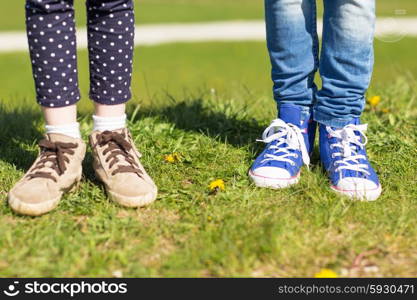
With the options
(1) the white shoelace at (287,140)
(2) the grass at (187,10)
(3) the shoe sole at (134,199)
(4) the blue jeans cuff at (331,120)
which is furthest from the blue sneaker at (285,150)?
(2) the grass at (187,10)

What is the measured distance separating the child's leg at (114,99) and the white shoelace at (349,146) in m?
0.73

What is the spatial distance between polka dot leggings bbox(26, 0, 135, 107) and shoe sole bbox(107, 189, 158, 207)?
37 centimetres

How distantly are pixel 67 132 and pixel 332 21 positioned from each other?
1.08 m

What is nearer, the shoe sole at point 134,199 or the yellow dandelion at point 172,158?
the shoe sole at point 134,199

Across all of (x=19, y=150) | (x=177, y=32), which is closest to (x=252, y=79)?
(x=177, y=32)

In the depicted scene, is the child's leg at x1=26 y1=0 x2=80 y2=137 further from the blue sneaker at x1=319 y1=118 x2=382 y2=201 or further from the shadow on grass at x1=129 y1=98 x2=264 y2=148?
the blue sneaker at x1=319 y1=118 x2=382 y2=201

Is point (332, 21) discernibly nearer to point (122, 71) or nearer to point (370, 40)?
point (370, 40)

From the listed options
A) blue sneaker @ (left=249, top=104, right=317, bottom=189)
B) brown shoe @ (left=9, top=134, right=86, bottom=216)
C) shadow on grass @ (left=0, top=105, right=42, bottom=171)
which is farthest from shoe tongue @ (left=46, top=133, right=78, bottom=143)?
blue sneaker @ (left=249, top=104, right=317, bottom=189)

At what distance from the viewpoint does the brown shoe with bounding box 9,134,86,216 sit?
7.23ft

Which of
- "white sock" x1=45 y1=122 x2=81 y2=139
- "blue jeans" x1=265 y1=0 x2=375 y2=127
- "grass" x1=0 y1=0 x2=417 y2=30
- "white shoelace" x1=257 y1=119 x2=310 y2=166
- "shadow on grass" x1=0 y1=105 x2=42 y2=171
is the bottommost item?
"grass" x1=0 y1=0 x2=417 y2=30

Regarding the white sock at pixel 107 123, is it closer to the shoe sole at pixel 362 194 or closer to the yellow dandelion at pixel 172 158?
the yellow dandelion at pixel 172 158

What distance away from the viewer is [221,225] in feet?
7.07

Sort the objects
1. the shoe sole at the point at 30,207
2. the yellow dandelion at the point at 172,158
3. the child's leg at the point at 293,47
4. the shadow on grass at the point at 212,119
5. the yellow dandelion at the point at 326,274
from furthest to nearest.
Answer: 1. the shadow on grass at the point at 212,119
2. the yellow dandelion at the point at 172,158
3. the child's leg at the point at 293,47
4. the shoe sole at the point at 30,207
5. the yellow dandelion at the point at 326,274

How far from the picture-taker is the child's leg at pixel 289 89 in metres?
2.50
